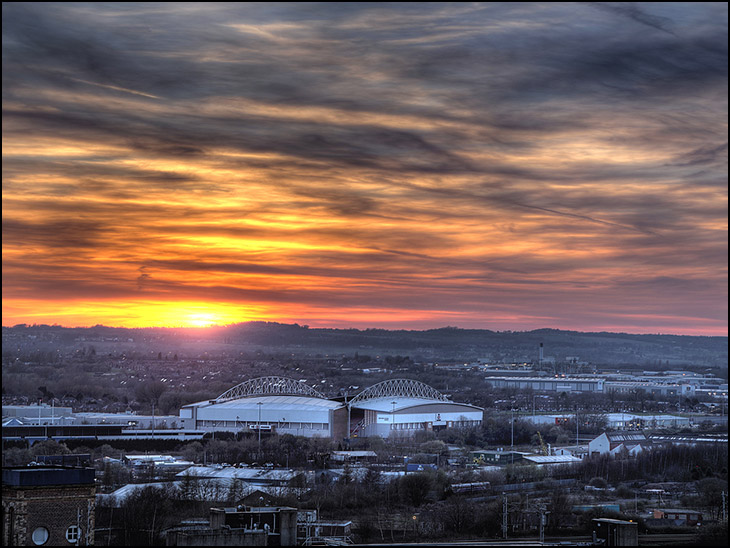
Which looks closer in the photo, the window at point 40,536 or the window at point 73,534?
the window at point 40,536

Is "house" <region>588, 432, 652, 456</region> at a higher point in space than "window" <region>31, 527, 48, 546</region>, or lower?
lower

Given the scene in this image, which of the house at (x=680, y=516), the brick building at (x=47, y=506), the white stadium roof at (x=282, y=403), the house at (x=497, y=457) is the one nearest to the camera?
the brick building at (x=47, y=506)

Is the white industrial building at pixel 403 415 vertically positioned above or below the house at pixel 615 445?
above

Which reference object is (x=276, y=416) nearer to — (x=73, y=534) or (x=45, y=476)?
(x=73, y=534)

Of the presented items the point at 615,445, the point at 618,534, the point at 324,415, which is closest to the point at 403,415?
the point at 324,415

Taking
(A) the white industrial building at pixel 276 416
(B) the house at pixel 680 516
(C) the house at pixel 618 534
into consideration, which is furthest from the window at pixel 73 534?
(A) the white industrial building at pixel 276 416

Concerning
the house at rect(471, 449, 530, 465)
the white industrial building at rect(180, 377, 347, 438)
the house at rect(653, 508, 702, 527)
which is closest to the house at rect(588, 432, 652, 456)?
the house at rect(471, 449, 530, 465)

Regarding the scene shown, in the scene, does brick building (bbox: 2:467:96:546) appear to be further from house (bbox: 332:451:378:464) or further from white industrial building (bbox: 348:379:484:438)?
white industrial building (bbox: 348:379:484:438)

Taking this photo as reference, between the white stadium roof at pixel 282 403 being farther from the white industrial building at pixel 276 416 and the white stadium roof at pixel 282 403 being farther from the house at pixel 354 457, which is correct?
the house at pixel 354 457

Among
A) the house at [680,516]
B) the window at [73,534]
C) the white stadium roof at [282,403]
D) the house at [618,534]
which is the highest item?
the white stadium roof at [282,403]
